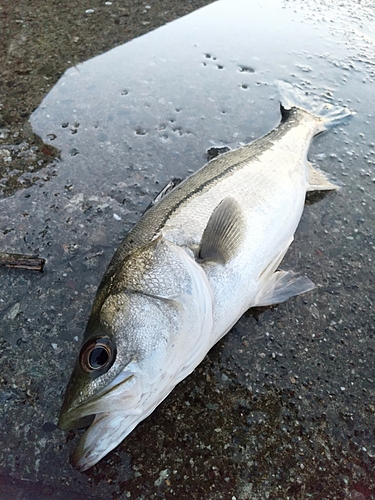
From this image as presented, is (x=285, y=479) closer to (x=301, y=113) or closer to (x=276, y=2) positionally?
(x=301, y=113)

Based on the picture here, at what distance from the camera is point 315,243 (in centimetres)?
295

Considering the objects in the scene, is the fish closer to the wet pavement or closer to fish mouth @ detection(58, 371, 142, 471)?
fish mouth @ detection(58, 371, 142, 471)

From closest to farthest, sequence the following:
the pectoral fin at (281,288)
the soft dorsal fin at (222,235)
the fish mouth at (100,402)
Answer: the fish mouth at (100,402) → the soft dorsal fin at (222,235) → the pectoral fin at (281,288)

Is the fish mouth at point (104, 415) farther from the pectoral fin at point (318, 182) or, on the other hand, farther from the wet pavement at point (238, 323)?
the pectoral fin at point (318, 182)

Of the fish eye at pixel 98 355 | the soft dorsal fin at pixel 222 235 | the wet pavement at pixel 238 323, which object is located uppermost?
the soft dorsal fin at pixel 222 235

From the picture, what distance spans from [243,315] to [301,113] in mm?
2137

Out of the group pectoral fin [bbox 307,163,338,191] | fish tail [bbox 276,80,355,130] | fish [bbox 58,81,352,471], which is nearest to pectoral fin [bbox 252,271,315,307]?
fish [bbox 58,81,352,471]

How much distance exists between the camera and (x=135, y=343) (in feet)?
5.74

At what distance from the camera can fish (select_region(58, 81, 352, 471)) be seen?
169 cm

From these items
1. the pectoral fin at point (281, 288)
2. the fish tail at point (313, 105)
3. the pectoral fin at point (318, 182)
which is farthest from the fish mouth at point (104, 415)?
the fish tail at point (313, 105)

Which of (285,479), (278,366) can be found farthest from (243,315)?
(285,479)

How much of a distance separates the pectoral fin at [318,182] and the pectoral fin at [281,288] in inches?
36.0

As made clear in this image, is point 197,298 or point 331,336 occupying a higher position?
point 197,298

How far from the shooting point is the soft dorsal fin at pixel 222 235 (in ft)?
7.37
